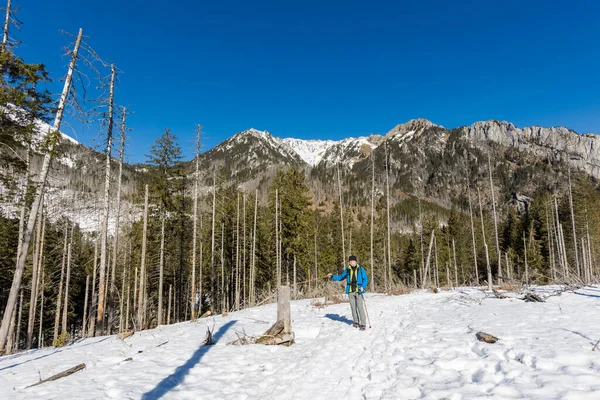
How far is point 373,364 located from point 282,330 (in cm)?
312

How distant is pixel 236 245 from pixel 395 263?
33808mm

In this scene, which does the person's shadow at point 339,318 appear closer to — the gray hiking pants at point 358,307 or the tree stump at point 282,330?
the gray hiking pants at point 358,307

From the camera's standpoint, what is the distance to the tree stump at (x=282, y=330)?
311 inches

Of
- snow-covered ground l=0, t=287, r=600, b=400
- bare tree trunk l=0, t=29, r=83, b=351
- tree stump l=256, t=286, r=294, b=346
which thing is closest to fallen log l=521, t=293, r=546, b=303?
snow-covered ground l=0, t=287, r=600, b=400

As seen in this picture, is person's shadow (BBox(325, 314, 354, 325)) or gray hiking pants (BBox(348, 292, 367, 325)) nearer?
gray hiking pants (BBox(348, 292, 367, 325))

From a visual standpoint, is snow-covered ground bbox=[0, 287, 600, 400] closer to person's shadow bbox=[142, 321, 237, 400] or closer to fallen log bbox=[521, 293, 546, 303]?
person's shadow bbox=[142, 321, 237, 400]

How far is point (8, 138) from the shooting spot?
10.0 metres

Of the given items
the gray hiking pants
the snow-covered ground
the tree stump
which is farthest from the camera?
the gray hiking pants

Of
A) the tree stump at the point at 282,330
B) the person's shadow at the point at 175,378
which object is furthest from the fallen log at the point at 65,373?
the tree stump at the point at 282,330

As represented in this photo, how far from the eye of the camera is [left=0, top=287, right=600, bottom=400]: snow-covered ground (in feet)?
13.2

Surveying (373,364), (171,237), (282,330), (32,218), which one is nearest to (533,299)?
(373,364)

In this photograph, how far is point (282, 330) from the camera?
819 centimetres

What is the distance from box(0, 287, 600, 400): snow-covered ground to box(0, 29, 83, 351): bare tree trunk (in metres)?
1.86

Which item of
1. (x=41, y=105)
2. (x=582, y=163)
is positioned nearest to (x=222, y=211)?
(x=41, y=105)
